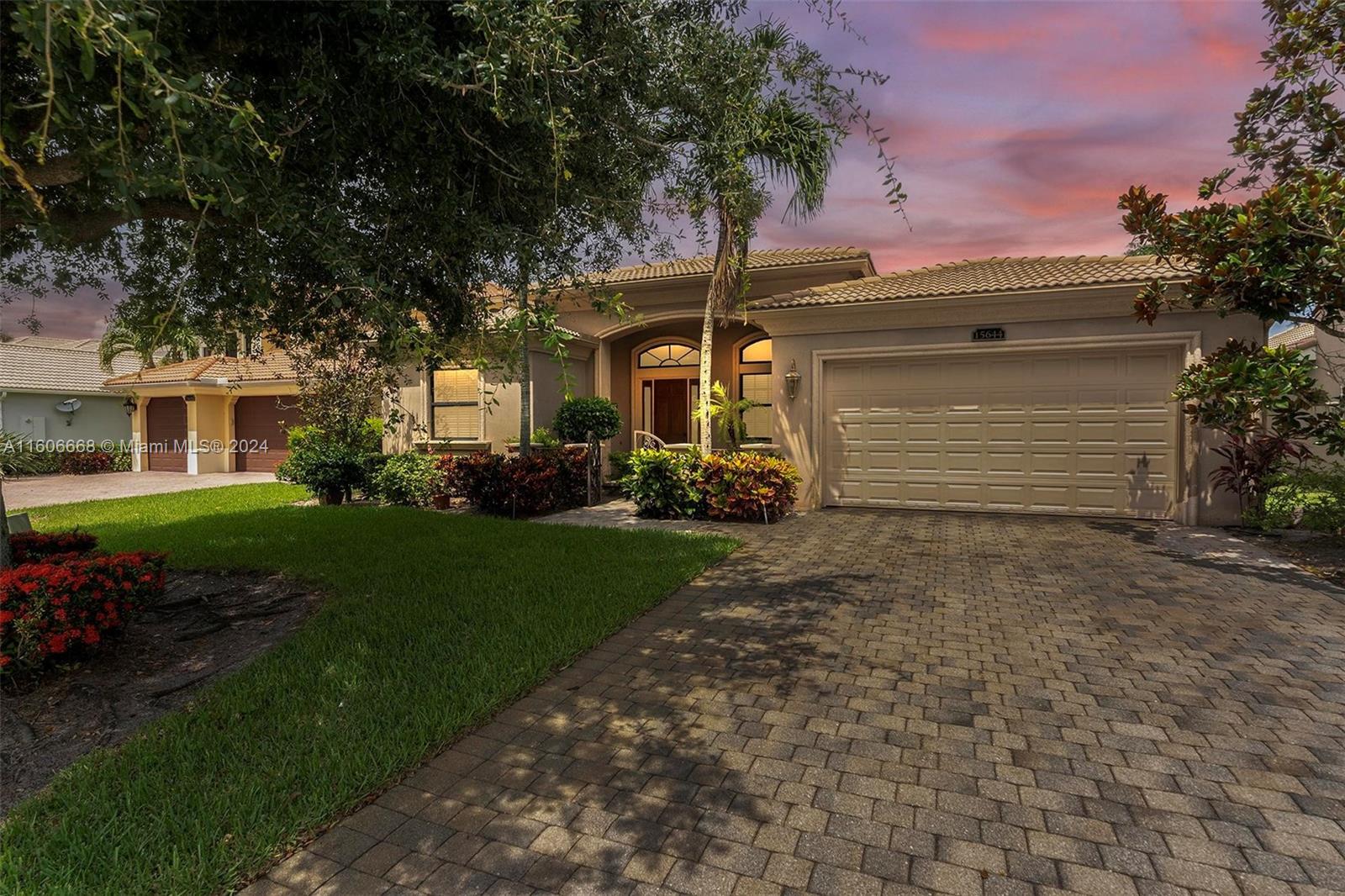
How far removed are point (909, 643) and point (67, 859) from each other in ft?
16.1

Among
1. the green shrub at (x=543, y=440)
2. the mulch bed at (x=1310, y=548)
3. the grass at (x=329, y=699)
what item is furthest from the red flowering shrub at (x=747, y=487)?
the mulch bed at (x=1310, y=548)

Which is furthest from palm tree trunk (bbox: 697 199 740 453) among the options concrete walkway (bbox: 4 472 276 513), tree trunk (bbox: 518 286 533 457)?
concrete walkway (bbox: 4 472 276 513)

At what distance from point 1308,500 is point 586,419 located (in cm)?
1120

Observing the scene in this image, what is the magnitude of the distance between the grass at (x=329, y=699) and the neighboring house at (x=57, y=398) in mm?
22624

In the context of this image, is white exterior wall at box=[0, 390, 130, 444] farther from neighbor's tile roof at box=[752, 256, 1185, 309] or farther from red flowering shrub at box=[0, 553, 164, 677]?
neighbor's tile roof at box=[752, 256, 1185, 309]

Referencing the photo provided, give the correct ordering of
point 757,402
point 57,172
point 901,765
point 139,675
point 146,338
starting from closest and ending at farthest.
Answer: point 901,765 → point 57,172 → point 139,675 → point 146,338 → point 757,402

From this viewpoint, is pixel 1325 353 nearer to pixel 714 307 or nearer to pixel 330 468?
pixel 714 307

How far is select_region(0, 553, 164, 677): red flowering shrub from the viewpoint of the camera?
3.93 metres

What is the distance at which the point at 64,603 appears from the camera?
13.5 ft

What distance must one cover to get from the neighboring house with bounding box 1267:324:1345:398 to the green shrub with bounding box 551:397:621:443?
33.5ft

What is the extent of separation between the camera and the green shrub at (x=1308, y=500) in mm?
7793

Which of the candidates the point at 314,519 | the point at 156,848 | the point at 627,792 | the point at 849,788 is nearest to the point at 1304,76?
the point at 849,788

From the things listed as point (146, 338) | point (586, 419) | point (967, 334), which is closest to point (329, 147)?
point (146, 338)

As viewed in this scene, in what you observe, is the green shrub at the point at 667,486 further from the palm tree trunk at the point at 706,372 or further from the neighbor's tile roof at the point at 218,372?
the neighbor's tile roof at the point at 218,372
